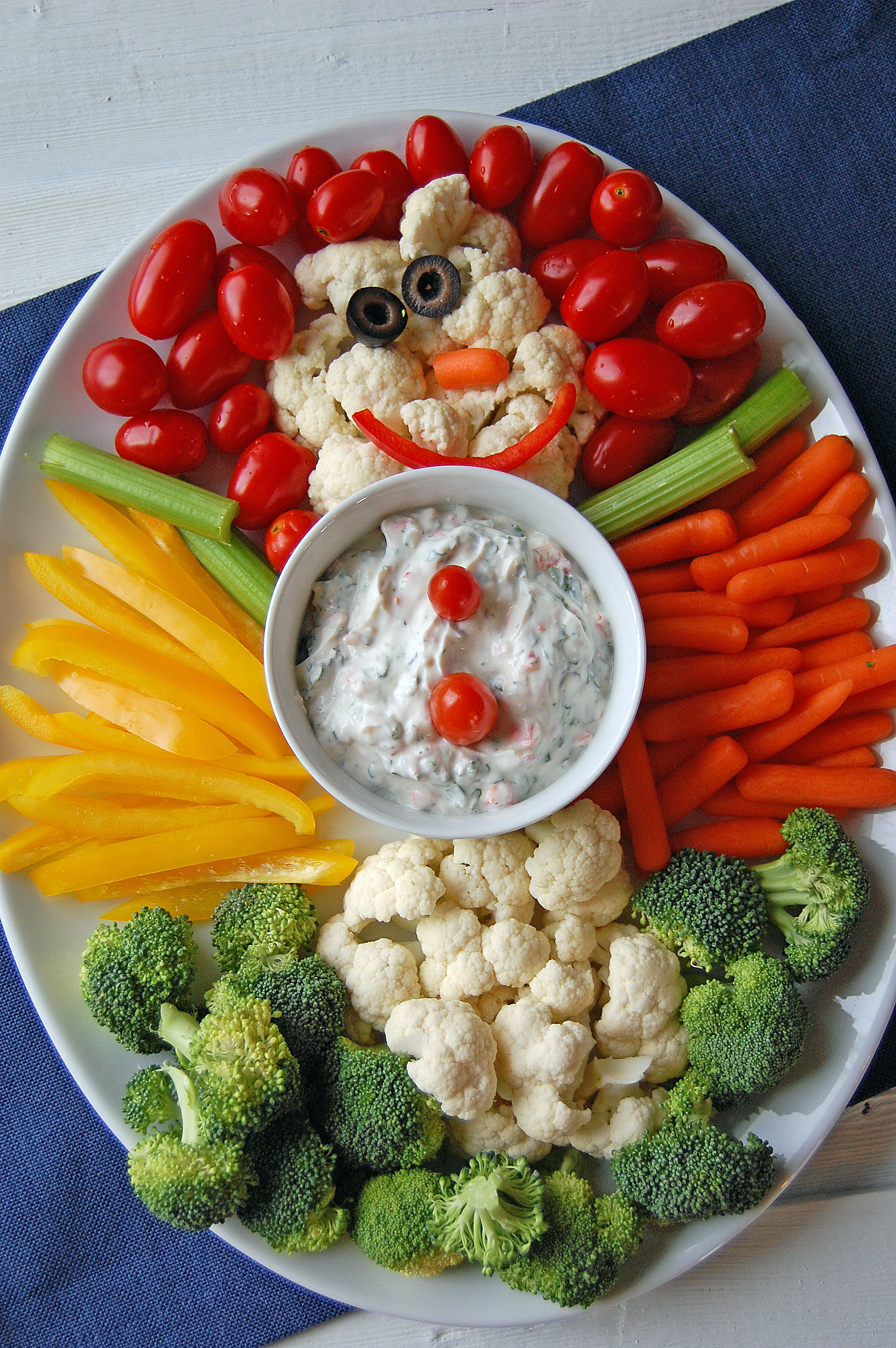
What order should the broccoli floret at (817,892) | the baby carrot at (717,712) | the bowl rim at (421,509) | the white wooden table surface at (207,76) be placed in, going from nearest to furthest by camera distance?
1. the bowl rim at (421,509)
2. the broccoli floret at (817,892)
3. the baby carrot at (717,712)
4. the white wooden table surface at (207,76)

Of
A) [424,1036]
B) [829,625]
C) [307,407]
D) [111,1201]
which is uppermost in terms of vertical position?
[307,407]

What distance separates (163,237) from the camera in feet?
5.99

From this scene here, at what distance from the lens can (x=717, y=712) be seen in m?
1.87

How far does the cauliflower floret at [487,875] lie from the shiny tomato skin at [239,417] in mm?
899

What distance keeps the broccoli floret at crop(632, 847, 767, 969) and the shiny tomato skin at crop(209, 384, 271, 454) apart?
1.18m

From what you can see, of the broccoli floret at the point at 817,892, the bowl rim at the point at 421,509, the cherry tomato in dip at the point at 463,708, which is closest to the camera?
the cherry tomato in dip at the point at 463,708

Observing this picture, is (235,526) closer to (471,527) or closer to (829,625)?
(471,527)

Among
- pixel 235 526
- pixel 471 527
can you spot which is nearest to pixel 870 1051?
pixel 471 527

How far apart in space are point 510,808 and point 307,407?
872 millimetres

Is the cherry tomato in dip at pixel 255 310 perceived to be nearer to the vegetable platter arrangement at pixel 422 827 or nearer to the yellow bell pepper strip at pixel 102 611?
the vegetable platter arrangement at pixel 422 827

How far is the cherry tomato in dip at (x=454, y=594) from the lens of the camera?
1562 millimetres

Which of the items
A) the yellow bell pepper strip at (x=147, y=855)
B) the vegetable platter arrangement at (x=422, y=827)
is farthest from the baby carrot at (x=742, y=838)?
the yellow bell pepper strip at (x=147, y=855)

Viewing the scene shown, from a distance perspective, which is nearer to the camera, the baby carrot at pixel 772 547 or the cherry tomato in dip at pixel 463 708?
the cherry tomato in dip at pixel 463 708

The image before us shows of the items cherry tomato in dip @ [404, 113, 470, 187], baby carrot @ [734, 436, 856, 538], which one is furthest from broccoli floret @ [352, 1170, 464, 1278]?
cherry tomato in dip @ [404, 113, 470, 187]
